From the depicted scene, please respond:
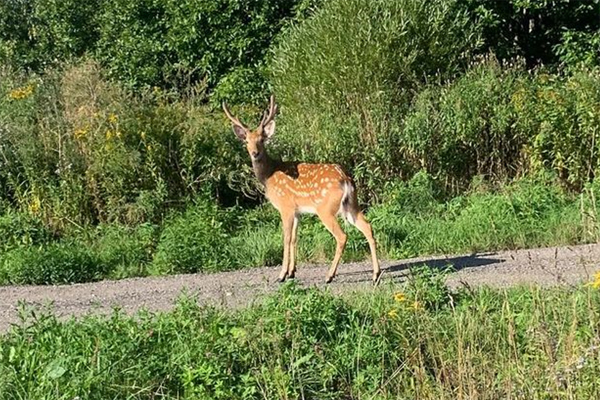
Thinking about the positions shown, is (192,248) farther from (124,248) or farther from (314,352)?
(314,352)

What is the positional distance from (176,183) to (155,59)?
1271 cm

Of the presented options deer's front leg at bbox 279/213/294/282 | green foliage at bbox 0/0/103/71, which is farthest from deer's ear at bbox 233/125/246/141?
green foliage at bbox 0/0/103/71

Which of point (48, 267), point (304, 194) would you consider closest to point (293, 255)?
point (304, 194)

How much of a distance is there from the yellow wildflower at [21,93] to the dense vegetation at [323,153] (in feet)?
0.08

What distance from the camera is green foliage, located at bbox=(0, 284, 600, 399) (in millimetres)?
6852

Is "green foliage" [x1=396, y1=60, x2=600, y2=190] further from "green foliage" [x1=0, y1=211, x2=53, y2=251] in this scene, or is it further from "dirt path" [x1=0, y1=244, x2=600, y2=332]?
"green foliage" [x1=0, y1=211, x2=53, y2=251]

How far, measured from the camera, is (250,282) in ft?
39.0

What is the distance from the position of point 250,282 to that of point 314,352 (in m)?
4.22

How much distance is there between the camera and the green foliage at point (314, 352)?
6.85m

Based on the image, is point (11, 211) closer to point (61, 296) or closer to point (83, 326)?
point (61, 296)

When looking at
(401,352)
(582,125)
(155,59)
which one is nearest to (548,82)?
(582,125)

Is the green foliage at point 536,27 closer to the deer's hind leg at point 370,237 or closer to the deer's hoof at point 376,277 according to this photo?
the deer's hind leg at point 370,237

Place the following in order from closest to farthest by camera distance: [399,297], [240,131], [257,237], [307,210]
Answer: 1. [399,297]
2. [307,210]
3. [240,131]
4. [257,237]

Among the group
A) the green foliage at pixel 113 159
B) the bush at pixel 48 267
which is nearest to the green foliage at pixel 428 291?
the bush at pixel 48 267
